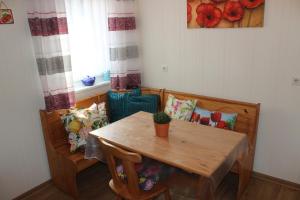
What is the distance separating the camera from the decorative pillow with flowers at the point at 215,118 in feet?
8.60

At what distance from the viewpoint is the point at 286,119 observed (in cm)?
251

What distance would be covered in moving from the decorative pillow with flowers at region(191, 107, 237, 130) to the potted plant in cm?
81

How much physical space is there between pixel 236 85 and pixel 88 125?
155cm

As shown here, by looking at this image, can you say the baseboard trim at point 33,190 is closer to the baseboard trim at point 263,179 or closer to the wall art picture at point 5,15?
the baseboard trim at point 263,179

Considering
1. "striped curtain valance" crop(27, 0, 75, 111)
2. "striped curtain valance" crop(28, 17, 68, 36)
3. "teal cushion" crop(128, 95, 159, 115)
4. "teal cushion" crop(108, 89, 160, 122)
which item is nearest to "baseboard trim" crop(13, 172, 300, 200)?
"striped curtain valance" crop(27, 0, 75, 111)

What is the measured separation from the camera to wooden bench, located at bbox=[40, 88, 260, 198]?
8.29ft

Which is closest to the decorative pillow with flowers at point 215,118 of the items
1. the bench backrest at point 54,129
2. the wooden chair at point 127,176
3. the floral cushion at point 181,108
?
the floral cushion at point 181,108

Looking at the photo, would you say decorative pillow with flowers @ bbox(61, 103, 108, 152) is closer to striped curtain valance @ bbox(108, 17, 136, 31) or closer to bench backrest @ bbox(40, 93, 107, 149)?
bench backrest @ bbox(40, 93, 107, 149)

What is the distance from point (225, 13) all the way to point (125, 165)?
5.78ft

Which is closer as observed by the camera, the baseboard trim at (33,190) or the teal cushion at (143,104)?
the baseboard trim at (33,190)

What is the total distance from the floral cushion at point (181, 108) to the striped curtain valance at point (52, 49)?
1.08 m

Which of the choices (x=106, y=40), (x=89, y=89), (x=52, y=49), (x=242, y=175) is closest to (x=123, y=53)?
(x=106, y=40)

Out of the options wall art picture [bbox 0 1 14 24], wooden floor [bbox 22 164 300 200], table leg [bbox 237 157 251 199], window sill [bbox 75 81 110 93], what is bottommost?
wooden floor [bbox 22 164 300 200]

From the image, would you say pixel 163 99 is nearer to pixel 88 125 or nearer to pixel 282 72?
pixel 88 125
